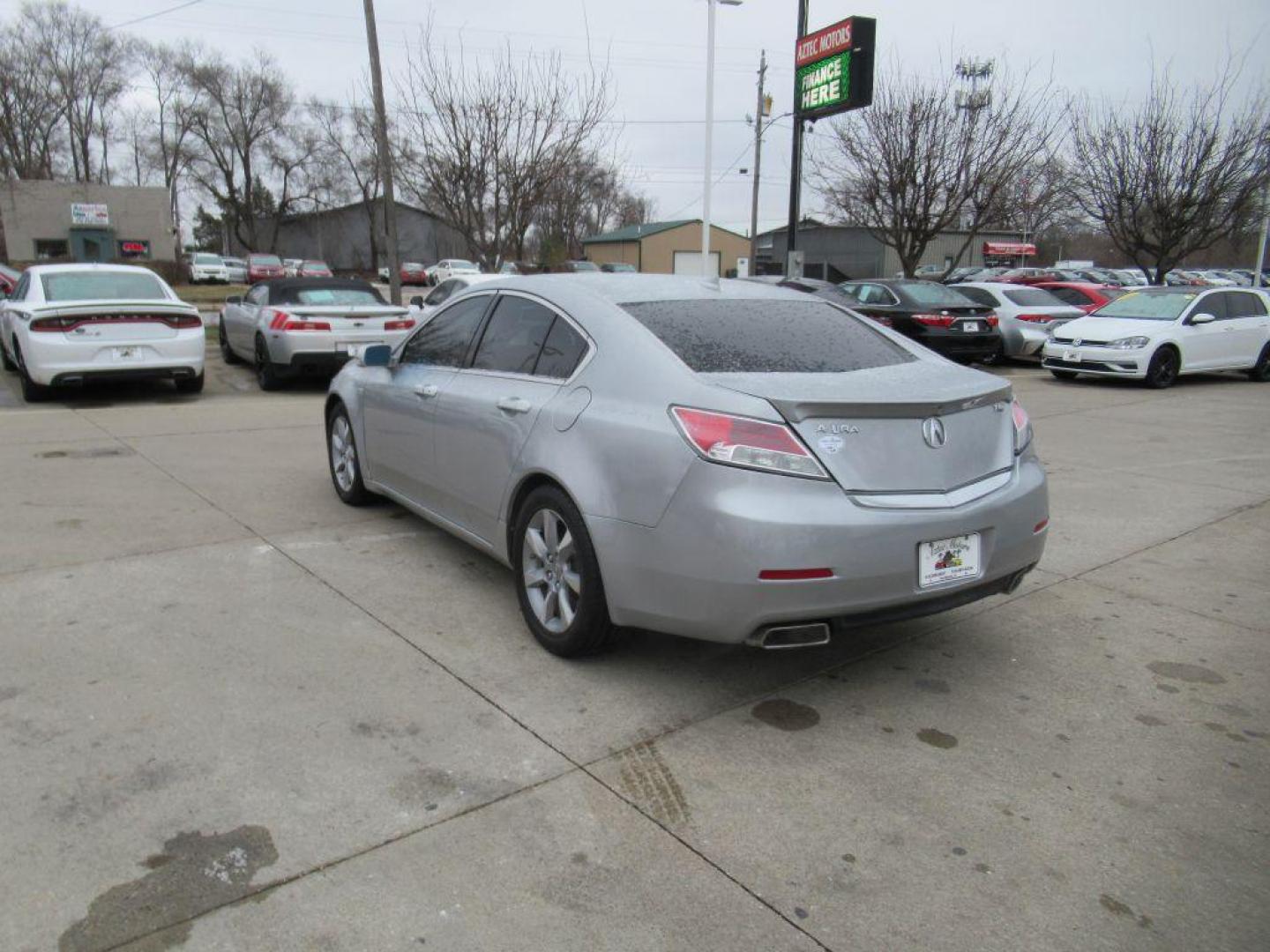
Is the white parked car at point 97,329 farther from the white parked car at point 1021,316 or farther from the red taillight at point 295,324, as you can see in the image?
the white parked car at point 1021,316

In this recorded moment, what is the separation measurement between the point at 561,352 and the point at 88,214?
5786cm

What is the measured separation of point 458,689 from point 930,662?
188 cm

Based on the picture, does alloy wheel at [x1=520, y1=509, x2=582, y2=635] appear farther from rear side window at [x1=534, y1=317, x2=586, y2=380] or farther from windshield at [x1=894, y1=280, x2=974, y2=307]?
windshield at [x1=894, y1=280, x2=974, y2=307]

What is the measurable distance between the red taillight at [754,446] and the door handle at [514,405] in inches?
39.0

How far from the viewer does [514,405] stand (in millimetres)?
3918

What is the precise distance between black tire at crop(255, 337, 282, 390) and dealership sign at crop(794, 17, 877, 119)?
11034mm

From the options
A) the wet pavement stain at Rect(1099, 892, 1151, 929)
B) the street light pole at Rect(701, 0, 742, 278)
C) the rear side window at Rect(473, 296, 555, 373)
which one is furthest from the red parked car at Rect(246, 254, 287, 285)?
the wet pavement stain at Rect(1099, 892, 1151, 929)

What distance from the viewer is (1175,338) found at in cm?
1350

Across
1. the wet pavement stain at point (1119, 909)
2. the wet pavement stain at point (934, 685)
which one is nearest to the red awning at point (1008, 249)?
the wet pavement stain at point (934, 685)

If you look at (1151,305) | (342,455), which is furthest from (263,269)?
(342,455)

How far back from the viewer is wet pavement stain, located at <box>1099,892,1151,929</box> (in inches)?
90.4

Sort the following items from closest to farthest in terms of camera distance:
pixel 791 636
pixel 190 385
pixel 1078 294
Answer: pixel 791 636 → pixel 190 385 → pixel 1078 294

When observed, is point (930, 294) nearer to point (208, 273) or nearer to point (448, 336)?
point (448, 336)

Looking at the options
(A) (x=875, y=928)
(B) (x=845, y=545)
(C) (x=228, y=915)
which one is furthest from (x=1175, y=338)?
(C) (x=228, y=915)
